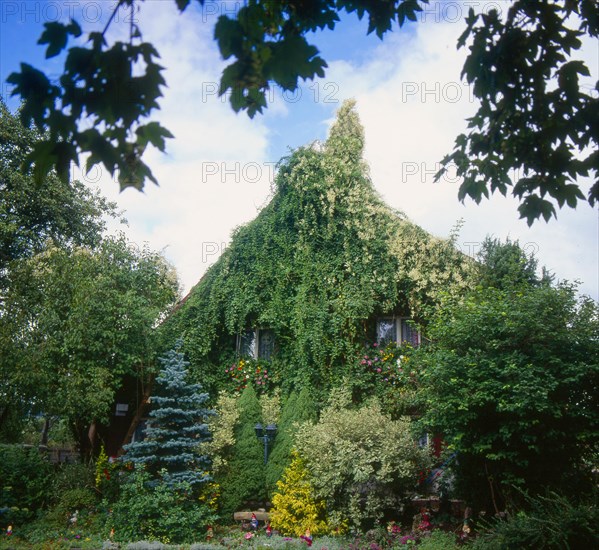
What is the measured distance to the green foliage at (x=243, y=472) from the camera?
1080cm

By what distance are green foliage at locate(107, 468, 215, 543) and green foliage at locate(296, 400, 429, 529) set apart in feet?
7.20

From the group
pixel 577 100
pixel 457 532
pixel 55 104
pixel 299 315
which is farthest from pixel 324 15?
pixel 299 315

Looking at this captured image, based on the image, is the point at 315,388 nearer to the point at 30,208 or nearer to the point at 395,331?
the point at 395,331

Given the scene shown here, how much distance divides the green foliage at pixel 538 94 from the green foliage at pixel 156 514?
25.7ft

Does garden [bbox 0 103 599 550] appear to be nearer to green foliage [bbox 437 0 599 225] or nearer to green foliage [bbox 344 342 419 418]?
green foliage [bbox 344 342 419 418]

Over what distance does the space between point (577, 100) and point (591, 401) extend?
5374mm

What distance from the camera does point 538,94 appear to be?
4957 millimetres

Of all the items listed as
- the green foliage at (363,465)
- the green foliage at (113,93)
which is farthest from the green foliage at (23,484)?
the green foliage at (113,93)

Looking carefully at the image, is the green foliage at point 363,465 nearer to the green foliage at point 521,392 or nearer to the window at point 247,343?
the green foliage at point 521,392

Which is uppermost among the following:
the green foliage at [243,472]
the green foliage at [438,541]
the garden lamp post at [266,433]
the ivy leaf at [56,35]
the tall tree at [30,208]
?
the tall tree at [30,208]

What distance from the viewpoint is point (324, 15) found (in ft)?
13.4

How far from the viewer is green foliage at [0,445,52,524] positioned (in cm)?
1097

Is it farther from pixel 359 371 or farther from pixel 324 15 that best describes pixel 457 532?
pixel 324 15

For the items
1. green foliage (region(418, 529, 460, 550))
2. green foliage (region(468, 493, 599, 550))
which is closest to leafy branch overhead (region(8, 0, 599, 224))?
green foliage (region(468, 493, 599, 550))
